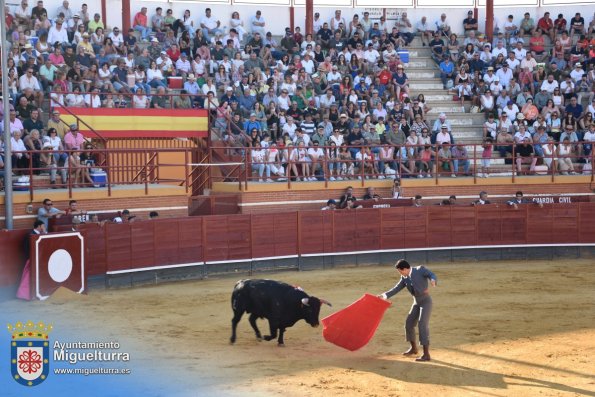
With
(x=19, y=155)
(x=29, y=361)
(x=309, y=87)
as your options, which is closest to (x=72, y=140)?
(x=19, y=155)

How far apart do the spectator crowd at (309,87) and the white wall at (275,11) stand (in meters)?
0.24

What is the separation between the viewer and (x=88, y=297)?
18.5 m

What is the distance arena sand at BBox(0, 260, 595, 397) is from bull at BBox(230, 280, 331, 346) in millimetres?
438

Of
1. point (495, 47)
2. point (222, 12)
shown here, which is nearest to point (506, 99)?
point (495, 47)

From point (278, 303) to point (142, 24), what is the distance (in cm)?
1608

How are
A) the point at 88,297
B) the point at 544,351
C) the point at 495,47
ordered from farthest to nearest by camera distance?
the point at 495,47
the point at 88,297
the point at 544,351

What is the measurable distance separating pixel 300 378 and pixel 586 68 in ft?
68.5

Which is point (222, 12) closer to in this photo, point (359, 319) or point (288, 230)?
point (288, 230)

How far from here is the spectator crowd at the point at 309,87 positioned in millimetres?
23859

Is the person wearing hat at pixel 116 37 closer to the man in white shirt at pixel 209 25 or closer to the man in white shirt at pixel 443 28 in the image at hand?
the man in white shirt at pixel 209 25

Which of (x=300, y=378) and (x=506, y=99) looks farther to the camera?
(x=506, y=99)

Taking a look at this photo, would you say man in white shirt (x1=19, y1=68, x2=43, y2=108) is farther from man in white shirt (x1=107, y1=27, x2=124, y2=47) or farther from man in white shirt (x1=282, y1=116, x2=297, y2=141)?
man in white shirt (x1=282, y1=116, x2=297, y2=141)

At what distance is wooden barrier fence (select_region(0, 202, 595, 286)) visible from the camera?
20.2m

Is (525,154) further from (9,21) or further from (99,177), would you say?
(9,21)
